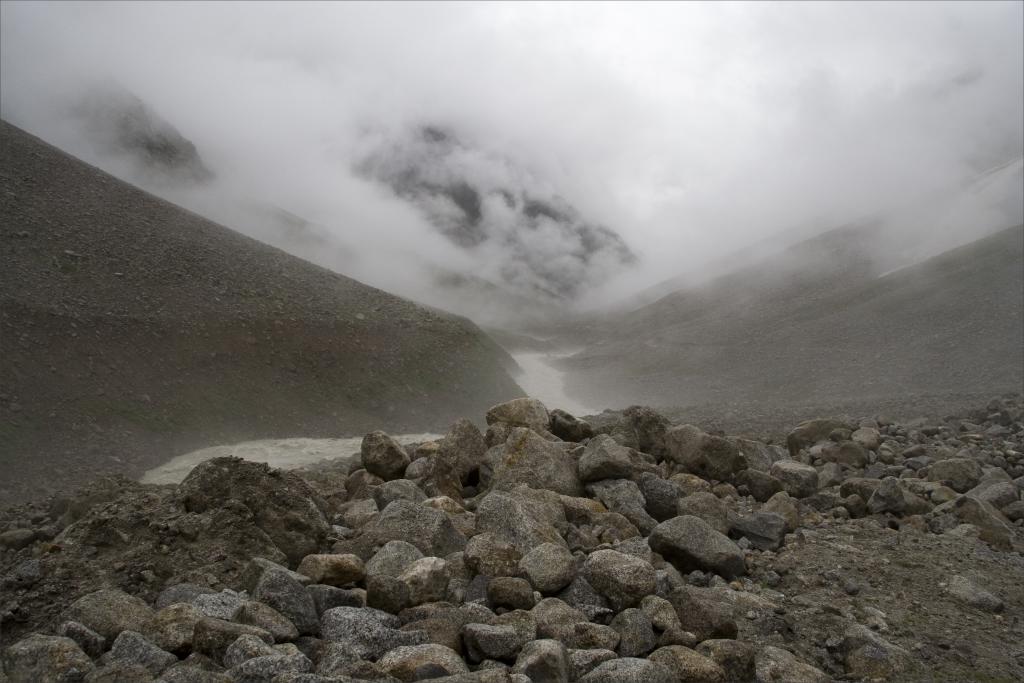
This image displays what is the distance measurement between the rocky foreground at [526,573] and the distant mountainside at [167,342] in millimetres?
14323

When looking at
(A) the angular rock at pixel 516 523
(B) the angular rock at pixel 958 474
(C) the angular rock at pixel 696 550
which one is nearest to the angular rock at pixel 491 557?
(A) the angular rock at pixel 516 523

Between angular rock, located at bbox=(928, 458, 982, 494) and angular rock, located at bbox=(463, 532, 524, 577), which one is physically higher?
angular rock, located at bbox=(463, 532, 524, 577)

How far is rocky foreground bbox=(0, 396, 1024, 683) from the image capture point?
491 cm

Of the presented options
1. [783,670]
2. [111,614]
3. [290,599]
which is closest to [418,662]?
[290,599]

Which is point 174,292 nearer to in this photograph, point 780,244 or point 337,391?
point 337,391

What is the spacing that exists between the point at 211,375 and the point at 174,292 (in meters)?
5.65

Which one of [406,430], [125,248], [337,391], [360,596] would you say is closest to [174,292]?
[125,248]

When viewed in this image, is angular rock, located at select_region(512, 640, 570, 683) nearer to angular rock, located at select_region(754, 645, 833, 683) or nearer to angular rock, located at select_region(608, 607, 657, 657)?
angular rock, located at select_region(608, 607, 657, 657)

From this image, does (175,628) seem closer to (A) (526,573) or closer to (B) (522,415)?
(A) (526,573)

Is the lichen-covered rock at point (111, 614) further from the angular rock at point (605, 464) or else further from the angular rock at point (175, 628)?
the angular rock at point (605, 464)

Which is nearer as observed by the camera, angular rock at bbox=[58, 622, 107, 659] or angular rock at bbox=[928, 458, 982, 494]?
angular rock at bbox=[58, 622, 107, 659]

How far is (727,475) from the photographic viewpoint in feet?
33.6

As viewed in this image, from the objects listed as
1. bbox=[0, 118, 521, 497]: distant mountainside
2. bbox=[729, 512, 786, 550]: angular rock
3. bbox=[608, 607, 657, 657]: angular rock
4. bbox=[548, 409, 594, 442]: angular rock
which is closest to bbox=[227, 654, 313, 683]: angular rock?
bbox=[608, 607, 657, 657]: angular rock

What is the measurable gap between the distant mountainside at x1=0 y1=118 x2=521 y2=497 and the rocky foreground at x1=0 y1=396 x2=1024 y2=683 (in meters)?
14.3
